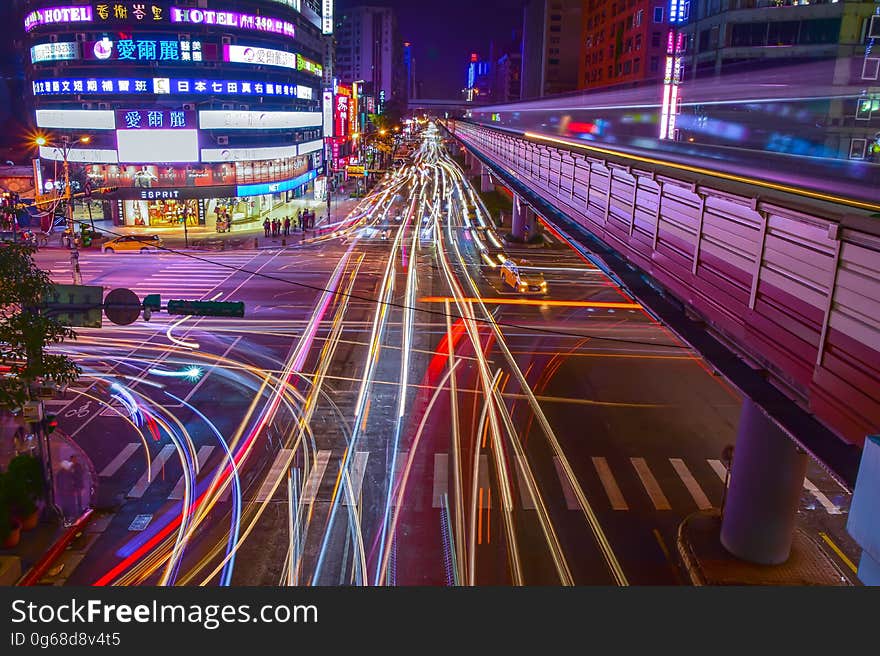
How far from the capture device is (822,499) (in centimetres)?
1488

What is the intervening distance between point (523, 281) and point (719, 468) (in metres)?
18.9

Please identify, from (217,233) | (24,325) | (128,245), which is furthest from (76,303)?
(217,233)

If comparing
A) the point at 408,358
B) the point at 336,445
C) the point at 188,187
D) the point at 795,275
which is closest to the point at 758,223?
the point at 795,275

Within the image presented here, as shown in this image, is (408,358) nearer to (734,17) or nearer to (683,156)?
(683,156)

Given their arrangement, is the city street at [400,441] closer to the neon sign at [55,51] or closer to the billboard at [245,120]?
the billboard at [245,120]

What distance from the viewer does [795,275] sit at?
753 cm

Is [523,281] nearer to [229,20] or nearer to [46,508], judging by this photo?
[46,508]

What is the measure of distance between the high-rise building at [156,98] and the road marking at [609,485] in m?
42.9

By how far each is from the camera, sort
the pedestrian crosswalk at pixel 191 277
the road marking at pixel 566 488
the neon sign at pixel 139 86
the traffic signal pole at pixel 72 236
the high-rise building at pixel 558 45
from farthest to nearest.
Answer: the high-rise building at pixel 558 45 → the neon sign at pixel 139 86 → the pedestrian crosswalk at pixel 191 277 → the traffic signal pole at pixel 72 236 → the road marking at pixel 566 488

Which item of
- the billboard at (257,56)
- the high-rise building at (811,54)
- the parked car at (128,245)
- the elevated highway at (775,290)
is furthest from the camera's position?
the billboard at (257,56)

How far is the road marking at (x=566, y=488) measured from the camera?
14172 millimetres

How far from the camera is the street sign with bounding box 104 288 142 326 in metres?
14.6

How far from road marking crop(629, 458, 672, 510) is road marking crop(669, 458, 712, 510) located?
627mm

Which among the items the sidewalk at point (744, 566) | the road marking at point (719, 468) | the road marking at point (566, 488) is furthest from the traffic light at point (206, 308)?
the road marking at point (719, 468)
